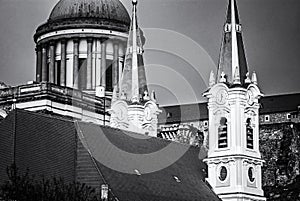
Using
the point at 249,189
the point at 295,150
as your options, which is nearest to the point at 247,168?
the point at 249,189

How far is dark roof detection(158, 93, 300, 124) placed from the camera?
325 ft

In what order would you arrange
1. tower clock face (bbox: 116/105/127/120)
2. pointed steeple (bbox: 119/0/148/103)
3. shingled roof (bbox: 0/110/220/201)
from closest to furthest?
shingled roof (bbox: 0/110/220/201)
tower clock face (bbox: 116/105/127/120)
pointed steeple (bbox: 119/0/148/103)

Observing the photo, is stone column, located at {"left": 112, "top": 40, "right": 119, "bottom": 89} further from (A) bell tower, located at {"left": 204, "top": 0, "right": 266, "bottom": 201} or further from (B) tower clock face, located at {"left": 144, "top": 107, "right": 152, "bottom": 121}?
(A) bell tower, located at {"left": 204, "top": 0, "right": 266, "bottom": 201}

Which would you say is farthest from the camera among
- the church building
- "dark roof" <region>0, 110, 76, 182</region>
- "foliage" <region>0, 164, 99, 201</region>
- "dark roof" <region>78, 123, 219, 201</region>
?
"dark roof" <region>78, 123, 219, 201</region>

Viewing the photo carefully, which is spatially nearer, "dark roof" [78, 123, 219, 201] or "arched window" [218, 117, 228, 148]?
"dark roof" [78, 123, 219, 201]

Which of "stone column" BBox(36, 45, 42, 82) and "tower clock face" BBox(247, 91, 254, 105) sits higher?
"stone column" BBox(36, 45, 42, 82)

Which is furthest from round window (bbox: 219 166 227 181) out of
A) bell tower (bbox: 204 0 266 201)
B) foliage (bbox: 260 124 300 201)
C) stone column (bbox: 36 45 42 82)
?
foliage (bbox: 260 124 300 201)

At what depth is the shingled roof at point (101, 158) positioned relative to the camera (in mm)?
43250

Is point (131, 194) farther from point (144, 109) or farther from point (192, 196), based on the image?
point (144, 109)

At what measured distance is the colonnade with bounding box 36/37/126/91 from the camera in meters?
70.5

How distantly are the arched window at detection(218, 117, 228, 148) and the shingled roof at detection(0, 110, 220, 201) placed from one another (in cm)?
209

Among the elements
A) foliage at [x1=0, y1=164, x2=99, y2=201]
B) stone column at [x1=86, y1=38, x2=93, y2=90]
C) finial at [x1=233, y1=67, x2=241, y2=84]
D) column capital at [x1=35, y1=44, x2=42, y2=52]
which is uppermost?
column capital at [x1=35, y1=44, x2=42, y2=52]

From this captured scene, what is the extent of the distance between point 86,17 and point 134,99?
12.6 m

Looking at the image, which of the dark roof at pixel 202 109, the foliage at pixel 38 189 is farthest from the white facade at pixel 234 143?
the dark roof at pixel 202 109
